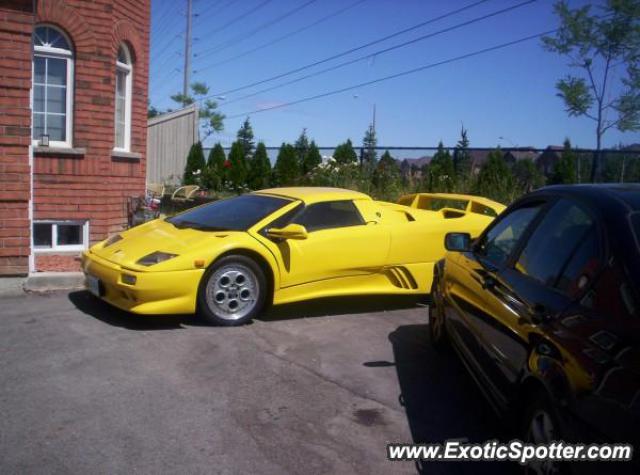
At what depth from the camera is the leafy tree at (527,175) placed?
12312mm

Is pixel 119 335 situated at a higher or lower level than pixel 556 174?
lower

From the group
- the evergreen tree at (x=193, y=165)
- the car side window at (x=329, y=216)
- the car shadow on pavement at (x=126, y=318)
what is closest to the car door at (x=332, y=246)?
the car side window at (x=329, y=216)

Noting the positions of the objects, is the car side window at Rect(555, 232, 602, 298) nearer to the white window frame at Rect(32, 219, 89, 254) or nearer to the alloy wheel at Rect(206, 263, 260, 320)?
the alloy wheel at Rect(206, 263, 260, 320)

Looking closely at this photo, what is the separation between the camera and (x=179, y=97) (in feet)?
163

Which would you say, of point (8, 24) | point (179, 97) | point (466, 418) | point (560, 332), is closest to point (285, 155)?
point (8, 24)

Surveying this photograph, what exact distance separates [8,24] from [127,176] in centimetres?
362

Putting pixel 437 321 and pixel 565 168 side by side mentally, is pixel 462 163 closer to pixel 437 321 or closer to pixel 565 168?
pixel 565 168

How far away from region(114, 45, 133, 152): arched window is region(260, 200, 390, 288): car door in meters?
5.22

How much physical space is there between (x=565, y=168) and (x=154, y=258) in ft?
28.7

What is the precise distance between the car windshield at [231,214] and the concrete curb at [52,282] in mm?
1316

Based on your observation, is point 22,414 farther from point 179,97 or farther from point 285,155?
point 179,97

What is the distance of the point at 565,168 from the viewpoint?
12023 millimetres

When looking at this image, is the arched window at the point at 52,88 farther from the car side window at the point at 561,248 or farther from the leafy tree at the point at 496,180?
the car side window at the point at 561,248

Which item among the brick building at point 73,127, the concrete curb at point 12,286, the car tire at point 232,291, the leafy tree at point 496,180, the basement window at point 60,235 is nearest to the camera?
the car tire at point 232,291
